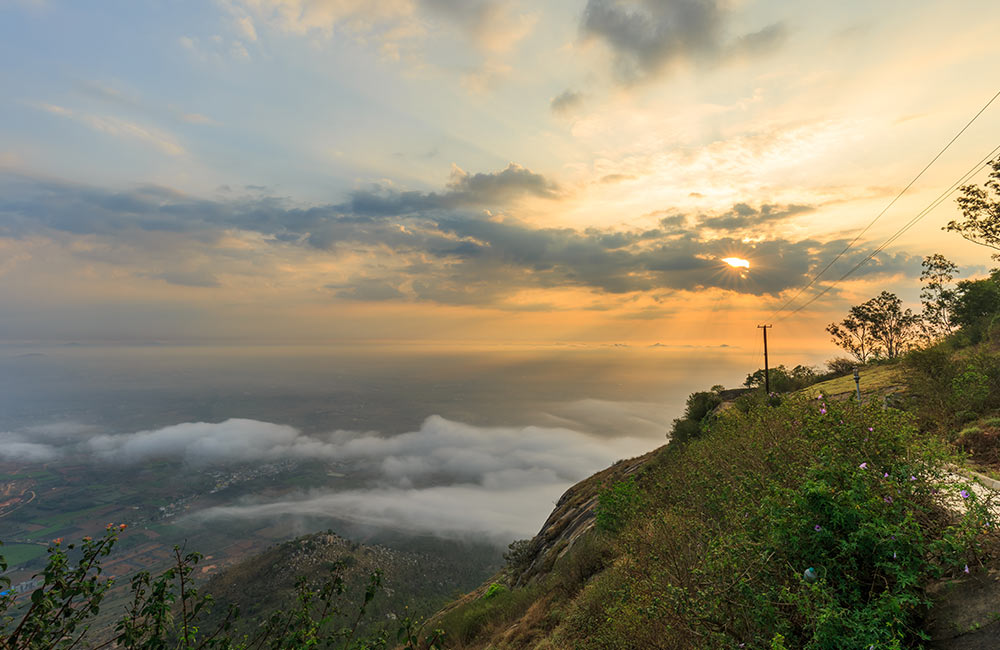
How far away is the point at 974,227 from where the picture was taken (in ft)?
80.6

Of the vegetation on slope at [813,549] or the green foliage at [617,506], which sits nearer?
the vegetation on slope at [813,549]

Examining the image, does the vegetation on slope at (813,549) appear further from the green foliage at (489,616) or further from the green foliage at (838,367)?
the green foliage at (838,367)

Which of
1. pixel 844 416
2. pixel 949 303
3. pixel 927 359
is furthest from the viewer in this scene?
pixel 949 303

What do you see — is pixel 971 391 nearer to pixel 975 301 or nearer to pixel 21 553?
pixel 975 301

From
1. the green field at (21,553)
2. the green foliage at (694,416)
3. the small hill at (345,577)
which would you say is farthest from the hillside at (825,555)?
the green field at (21,553)

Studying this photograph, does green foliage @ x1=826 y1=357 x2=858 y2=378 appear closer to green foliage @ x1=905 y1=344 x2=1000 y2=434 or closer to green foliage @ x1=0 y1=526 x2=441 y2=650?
green foliage @ x1=905 y1=344 x2=1000 y2=434

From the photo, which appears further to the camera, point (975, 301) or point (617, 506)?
point (975, 301)

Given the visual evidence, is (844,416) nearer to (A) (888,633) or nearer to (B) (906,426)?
(B) (906,426)

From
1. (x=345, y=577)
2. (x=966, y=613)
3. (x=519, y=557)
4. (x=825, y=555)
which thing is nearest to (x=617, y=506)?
(x=825, y=555)

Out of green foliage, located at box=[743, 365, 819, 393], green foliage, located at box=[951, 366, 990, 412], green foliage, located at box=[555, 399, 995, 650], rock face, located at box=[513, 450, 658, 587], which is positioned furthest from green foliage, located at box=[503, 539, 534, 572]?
green foliage, located at box=[743, 365, 819, 393]

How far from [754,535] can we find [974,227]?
103 feet

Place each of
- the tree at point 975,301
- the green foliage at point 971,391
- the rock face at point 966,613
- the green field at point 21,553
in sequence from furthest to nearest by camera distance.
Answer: the green field at point 21,553
the tree at point 975,301
the green foliage at point 971,391
the rock face at point 966,613

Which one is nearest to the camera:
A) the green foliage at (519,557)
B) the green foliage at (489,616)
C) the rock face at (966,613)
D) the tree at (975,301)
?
the rock face at (966,613)

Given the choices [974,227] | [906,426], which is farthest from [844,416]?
[974,227]
